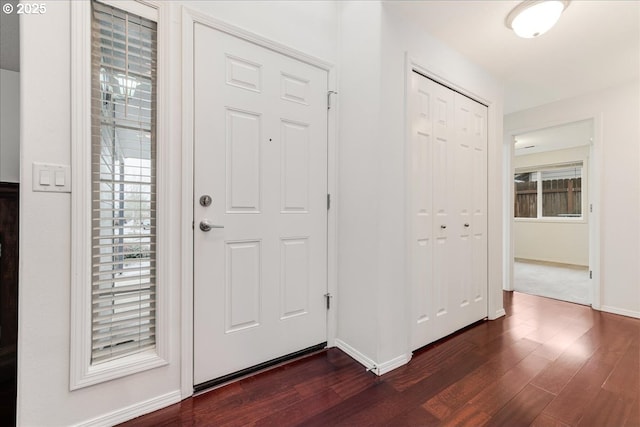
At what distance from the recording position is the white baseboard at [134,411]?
1242 mm

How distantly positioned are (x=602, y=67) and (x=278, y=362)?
3.70m

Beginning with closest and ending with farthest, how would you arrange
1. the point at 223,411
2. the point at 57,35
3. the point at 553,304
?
the point at 57,35, the point at 223,411, the point at 553,304

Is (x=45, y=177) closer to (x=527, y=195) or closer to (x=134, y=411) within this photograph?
(x=134, y=411)

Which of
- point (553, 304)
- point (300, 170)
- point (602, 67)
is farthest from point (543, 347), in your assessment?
point (602, 67)

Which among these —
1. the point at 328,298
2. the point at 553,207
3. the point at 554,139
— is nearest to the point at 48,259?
the point at 328,298

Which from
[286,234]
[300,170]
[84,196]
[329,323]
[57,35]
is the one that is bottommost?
[329,323]

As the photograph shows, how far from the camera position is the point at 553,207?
219 inches

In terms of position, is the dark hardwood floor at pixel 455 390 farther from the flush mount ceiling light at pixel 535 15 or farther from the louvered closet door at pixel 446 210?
the flush mount ceiling light at pixel 535 15

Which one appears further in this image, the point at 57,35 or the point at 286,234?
the point at 286,234

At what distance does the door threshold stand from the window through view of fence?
6.05 metres

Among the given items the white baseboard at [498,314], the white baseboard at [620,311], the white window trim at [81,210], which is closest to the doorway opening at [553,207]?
the white baseboard at [620,311]

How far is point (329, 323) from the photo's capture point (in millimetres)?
1978

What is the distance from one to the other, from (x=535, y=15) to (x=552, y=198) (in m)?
5.35

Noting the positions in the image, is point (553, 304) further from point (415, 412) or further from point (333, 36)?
point (333, 36)
